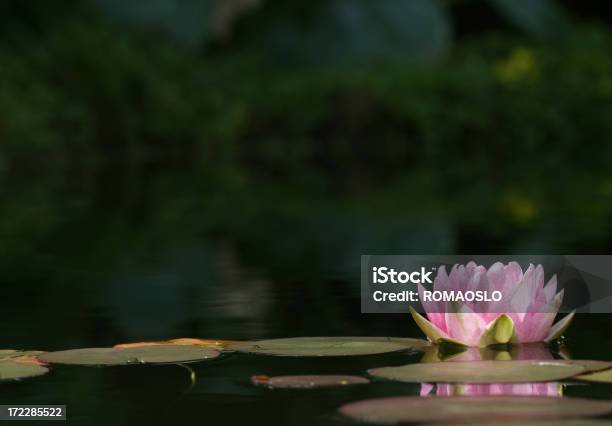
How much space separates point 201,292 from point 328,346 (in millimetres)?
1256

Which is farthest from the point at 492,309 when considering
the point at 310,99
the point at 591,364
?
the point at 310,99

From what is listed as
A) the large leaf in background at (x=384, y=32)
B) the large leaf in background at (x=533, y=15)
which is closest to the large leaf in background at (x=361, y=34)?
the large leaf in background at (x=384, y=32)

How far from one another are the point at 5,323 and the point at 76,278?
113 centimetres

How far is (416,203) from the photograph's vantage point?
7.85 metres

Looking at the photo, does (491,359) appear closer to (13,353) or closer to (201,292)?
(13,353)

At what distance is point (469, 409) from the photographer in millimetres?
2023

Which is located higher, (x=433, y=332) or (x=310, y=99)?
(x=310, y=99)

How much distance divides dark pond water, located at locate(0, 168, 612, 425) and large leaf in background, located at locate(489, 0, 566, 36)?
455 inches

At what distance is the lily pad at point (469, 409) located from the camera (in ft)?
6.46

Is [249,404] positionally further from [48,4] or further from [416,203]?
[48,4]

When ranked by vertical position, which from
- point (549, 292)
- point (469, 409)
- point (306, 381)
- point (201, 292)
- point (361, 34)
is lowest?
point (469, 409)

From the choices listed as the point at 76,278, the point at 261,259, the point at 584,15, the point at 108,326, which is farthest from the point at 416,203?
the point at 584,15

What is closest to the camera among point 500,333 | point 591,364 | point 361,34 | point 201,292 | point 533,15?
point 591,364

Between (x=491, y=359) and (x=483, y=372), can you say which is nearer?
(x=483, y=372)
